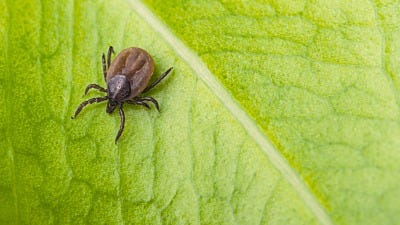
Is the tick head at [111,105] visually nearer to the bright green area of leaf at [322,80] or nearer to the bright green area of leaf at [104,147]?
the bright green area of leaf at [104,147]

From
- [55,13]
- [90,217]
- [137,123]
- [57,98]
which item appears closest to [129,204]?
[90,217]

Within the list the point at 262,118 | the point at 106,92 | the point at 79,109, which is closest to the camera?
the point at 262,118

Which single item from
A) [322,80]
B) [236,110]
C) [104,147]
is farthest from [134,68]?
[322,80]

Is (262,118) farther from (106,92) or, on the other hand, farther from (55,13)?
(55,13)

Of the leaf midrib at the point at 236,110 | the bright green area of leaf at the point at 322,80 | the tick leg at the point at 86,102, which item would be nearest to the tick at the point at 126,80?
the tick leg at the point at 86,102

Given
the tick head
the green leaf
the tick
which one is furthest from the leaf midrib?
the tick head
